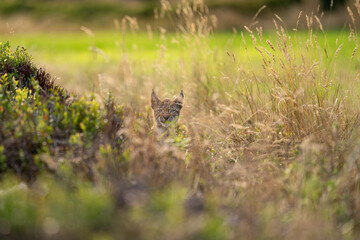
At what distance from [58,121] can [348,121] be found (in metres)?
3.35

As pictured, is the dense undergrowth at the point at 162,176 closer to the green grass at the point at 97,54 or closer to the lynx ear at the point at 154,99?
the lynx ear at the point at 154,99

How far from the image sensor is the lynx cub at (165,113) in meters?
5.91

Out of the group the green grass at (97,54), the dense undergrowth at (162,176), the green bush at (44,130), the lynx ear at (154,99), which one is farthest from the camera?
the green grass at (97,54)

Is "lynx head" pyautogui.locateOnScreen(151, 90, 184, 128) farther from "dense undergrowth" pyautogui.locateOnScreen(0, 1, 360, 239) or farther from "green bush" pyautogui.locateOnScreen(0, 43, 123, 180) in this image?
"green bush" pyautogui.locateOnScreen(0, 43, 123, 180)

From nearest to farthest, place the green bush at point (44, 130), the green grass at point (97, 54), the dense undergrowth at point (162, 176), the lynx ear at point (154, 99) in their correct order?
the dense undergrowth at point (162, 176), the green bush at point (44, 130), the lynx ear at point (154, 99), the green grass at point (97, 54)

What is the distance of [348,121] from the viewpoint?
18.3 feet

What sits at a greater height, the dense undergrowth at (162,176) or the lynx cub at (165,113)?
the lynx cub at (165,113)

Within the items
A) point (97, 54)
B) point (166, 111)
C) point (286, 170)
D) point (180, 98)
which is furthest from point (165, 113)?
point (97, 54)

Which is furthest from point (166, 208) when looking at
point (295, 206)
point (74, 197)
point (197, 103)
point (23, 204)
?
point (197, 103)

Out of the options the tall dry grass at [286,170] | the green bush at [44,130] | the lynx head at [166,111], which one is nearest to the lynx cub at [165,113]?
the lynx head at [166,111]

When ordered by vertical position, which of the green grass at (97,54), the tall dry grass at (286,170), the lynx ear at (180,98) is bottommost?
the tall dry grass at (286,170)

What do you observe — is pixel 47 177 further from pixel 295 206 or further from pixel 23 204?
pixel 295 206

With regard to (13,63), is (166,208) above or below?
below

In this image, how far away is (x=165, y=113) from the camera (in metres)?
5.92
